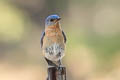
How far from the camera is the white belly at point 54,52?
1861mm

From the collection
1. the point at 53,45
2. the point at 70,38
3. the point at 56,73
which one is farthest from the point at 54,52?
the point at 70,38

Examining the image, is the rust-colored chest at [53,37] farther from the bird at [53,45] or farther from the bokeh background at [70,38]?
the bokeh background at [70,38]

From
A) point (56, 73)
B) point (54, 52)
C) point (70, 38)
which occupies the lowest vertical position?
point (56, 73)

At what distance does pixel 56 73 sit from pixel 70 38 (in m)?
4.21

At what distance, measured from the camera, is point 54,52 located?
187cm

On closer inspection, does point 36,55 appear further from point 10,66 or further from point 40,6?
point 40,6

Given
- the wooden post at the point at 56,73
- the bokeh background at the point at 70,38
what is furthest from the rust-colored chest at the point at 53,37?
the bokeh background at the point at 70,38

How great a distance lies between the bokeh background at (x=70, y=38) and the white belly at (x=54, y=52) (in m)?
3.77

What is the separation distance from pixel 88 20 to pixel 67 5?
1.39ft

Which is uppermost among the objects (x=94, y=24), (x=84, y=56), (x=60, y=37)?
(x=94, y=24)

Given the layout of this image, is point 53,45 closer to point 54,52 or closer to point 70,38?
point 54,52

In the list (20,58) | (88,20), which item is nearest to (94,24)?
(88,20)

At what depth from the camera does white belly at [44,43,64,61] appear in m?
1.86

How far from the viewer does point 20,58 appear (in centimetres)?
600
